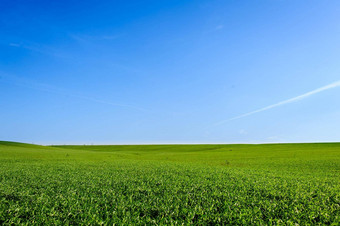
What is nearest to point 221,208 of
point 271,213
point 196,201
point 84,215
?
point 196,201

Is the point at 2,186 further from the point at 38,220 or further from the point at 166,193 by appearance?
the point at 166,193

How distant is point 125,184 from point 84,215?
4.23m

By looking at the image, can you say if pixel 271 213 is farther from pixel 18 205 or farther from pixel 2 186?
pixel 2 186

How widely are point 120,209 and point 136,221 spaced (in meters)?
1.08

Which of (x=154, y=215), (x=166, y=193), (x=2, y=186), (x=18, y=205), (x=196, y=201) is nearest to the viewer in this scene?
(x=154, y=215)

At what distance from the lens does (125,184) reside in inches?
408

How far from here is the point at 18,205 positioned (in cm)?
703

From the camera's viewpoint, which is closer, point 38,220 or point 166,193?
point 38,220

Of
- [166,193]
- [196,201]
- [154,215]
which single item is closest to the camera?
[154,215]

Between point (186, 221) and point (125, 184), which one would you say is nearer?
point (186, 221)

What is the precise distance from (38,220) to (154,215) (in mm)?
3341

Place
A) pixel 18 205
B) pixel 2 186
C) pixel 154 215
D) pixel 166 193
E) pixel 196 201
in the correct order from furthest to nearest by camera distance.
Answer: pixel 2 186
pixel 166 193
pixel 196 201
pixel 18 205
pixel 154 215

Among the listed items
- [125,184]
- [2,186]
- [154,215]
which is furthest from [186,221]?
[2,186]

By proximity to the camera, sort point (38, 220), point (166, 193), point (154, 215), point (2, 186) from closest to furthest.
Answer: point (38, 220) → point (154, 215) → point (166, 193) → point (2, 186)
